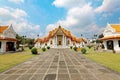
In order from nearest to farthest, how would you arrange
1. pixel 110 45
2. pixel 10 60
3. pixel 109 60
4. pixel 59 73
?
pixel 59 73, pixel 109 60, pixel 10 60, pixel 110 45

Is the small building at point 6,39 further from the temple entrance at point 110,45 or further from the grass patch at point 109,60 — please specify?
the temple entrance at point 110,45

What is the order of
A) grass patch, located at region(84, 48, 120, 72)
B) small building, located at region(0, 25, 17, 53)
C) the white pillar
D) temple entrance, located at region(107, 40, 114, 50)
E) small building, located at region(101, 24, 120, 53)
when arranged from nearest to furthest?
grass patch, located at region(84, 48, 120, 72) < the white pillar < small building, located at region(0, 25, 17, 53) < small building, located at region(101, 24, 120, 53) < temple entrance, located at region(107, 40, 114, 50)

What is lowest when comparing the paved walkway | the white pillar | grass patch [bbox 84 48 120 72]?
the paved walkway

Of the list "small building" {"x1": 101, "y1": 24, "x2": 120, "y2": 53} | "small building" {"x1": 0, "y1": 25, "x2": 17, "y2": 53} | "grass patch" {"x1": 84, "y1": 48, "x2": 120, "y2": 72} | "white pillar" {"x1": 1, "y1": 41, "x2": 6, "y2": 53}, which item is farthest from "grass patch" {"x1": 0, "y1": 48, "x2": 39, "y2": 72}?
"small building" {"x1": 101, "y1": 24, "x2": 120, "y2": 53}

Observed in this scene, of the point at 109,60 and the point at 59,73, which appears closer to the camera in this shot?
the point at 59,73

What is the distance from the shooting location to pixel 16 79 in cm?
804

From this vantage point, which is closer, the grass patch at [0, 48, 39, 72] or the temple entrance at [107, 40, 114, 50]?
the grass patch at [0, 48, 39, 72]

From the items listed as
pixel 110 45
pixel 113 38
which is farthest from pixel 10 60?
pixel 110 45

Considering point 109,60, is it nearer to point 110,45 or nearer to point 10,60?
point 10,60

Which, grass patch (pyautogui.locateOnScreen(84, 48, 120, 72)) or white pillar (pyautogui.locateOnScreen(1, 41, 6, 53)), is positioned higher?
white pillar (pyautogui.locateOnScreen(1, 41, 6, 53))

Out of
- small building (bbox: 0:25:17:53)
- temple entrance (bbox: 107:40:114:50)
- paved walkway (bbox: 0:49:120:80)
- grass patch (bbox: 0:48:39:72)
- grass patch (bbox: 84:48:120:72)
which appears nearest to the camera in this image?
paved walkway (bbox: 0:49:120:80)

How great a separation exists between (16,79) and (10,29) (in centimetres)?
2877

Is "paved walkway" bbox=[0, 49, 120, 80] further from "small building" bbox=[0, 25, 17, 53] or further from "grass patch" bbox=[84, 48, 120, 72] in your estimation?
"small building" bbox=[0, 25, 17, 53]

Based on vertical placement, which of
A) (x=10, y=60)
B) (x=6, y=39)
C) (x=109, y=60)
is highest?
(x=6, y=39)
